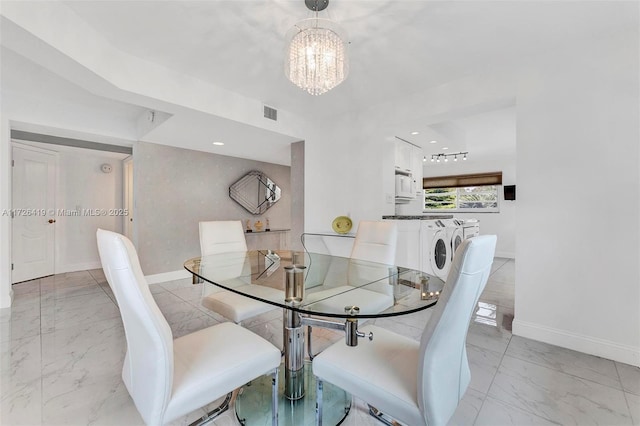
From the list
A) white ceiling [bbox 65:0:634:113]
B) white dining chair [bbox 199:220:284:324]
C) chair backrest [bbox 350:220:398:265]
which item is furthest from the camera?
chair backrest [bbox 350:220:398:265]

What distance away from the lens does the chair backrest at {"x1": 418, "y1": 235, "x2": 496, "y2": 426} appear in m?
0.86

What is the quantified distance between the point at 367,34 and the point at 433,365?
2137 mm

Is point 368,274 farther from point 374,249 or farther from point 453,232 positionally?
point 453,232

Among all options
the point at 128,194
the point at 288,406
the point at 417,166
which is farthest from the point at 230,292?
the point at 128,194

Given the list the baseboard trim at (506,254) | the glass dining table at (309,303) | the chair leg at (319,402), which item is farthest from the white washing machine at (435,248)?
the baseboard trim at (506,254)

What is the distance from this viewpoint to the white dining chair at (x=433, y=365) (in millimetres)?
871

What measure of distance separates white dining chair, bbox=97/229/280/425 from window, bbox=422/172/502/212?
7.00 meters

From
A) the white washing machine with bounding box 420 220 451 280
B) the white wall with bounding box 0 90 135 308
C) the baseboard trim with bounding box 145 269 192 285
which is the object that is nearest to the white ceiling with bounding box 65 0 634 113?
the white washing machine with bounding box 420 220 451 280

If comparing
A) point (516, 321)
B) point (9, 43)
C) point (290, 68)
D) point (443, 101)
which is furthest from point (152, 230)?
point (516, 321)

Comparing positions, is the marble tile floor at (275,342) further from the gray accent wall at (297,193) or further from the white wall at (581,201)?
the gray accent wall at (297,193)

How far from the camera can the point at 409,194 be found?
4.31 metres

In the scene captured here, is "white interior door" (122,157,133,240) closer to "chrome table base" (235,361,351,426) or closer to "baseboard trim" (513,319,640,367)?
"chrome table base" (235,361,351,426)

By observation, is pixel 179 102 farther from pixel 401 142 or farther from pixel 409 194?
pixel 409 194

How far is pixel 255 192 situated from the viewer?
5566 mm
